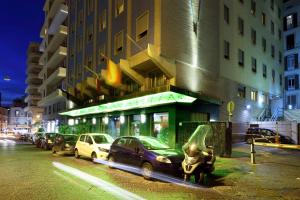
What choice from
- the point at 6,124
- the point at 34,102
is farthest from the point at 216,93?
the point at 6,124

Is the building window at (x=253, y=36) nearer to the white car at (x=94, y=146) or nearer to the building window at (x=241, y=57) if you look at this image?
the building window at (x=241, y=57)

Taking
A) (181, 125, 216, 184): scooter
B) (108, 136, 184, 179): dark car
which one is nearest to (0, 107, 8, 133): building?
(108, 136, 184, 179): dark car

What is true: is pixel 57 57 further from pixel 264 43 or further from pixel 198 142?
pixel 198 142

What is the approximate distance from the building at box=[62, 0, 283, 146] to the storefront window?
0.07 meters

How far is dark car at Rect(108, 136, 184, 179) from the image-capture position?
37.5 ft

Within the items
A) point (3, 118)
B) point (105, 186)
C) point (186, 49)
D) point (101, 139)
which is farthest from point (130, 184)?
point (3, 118)

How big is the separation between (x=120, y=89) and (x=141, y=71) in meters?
4.16

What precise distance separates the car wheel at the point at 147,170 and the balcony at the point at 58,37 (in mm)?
37477

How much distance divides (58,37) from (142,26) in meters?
28.6

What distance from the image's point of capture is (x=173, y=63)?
2175cm

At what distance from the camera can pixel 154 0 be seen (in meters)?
22.1

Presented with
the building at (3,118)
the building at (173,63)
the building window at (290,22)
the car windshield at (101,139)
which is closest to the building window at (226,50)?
the building at (173,63)

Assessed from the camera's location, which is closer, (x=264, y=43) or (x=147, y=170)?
(x=147, y=170)

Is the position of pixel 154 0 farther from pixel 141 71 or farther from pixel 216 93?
pixel 216 93
